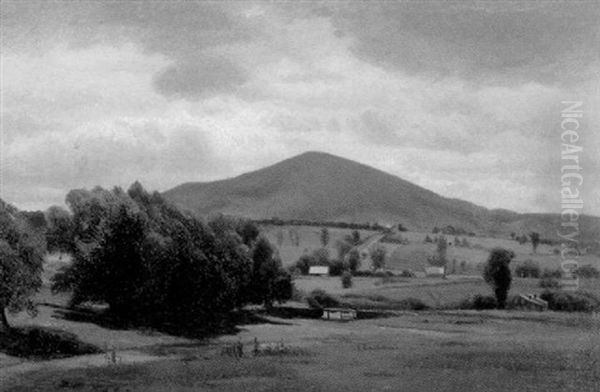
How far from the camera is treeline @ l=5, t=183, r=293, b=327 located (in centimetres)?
7688

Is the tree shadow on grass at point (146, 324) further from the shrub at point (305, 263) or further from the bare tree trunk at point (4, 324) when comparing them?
the shrub at point (305, 263)

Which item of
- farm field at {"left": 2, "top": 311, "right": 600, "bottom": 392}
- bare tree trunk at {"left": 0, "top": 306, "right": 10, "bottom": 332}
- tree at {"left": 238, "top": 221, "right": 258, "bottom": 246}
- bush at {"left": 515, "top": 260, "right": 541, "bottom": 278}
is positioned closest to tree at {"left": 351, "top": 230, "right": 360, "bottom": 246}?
bush at {"left": 515, "top": 260, "right": 541, "bottom": 278}

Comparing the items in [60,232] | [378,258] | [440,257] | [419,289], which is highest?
[440,257]

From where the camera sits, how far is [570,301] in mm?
103312

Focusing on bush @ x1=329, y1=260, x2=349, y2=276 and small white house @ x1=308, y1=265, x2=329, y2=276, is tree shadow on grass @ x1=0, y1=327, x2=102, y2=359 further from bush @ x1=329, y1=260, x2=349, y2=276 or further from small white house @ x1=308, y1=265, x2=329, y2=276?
bush @ x1=329, y1=260, x2=349, y2=276

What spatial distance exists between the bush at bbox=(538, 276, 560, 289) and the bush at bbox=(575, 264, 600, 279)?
27.6 metres

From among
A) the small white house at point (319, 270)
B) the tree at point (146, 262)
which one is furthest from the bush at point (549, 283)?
the tree at point (146, 262)

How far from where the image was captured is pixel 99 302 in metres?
80.5

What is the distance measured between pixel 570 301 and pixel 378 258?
57961 millimetres

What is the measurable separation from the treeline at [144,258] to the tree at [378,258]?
63.7 meters

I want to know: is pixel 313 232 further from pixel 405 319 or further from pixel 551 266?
pixel 405 319

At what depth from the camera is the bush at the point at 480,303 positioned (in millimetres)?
117125

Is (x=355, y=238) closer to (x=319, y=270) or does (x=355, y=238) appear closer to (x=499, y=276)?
(x=319, y=270)

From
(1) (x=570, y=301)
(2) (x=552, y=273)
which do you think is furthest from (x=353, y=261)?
(1) (x=570, y=301)
